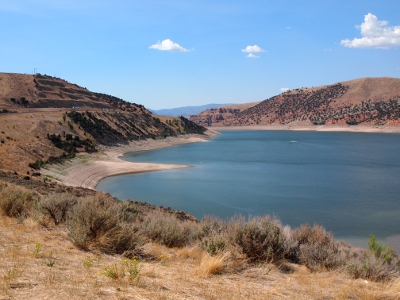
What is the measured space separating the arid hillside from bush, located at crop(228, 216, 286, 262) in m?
107

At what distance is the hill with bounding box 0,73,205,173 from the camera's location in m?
38.3

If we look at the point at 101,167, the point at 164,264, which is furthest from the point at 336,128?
the point at 164,264

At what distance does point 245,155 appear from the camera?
57469mm

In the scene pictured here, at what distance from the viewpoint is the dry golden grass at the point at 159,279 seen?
4094 mm

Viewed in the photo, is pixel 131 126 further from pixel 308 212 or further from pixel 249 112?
pixel 249 112

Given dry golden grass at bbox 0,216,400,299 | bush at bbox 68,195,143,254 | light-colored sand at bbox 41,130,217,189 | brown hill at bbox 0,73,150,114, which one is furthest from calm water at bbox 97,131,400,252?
brown hill at bbox 0,73,150,114

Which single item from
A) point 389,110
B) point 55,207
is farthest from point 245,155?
point 389,110

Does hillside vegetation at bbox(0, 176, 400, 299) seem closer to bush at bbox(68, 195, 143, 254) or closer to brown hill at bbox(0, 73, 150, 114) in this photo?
bush at bbox(68, 195, 143, 254)

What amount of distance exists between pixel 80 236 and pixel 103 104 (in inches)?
3327

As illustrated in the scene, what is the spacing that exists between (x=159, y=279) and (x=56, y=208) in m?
4.69

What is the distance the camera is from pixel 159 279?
4898 mm

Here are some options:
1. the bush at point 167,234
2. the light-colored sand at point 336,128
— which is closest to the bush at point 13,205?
the bush at point 167,234

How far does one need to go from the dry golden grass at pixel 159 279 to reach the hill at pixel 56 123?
28291 millimetres

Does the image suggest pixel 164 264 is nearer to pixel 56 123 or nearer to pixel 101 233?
pixel 101 233
